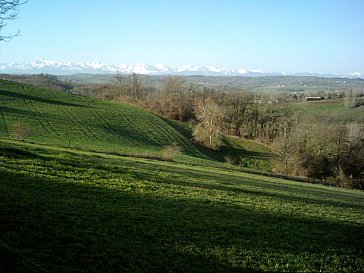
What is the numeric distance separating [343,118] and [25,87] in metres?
81.5

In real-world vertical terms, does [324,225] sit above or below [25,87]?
below

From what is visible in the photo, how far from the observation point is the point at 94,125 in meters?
66.6

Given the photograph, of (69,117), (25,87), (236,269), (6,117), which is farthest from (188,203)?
(25,87)

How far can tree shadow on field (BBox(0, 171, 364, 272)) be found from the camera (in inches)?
382

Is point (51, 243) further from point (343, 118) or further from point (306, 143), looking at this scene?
point (343, 118)

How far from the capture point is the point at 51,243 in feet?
32.0

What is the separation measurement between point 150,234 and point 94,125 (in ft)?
186

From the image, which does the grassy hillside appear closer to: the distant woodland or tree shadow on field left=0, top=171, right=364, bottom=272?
tree shadow on field left=0, top=171, right=364, bottom=272

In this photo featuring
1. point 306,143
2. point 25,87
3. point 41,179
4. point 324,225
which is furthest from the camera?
point 25,87

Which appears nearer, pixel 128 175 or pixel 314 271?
pixel 314 271

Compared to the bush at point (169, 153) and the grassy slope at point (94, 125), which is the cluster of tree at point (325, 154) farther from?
the bush at point (169, 153)

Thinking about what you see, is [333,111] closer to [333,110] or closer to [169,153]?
[333,110]

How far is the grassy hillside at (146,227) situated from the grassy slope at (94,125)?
2981 cm

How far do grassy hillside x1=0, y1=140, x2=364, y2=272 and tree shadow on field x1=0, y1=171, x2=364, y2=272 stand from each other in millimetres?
34
